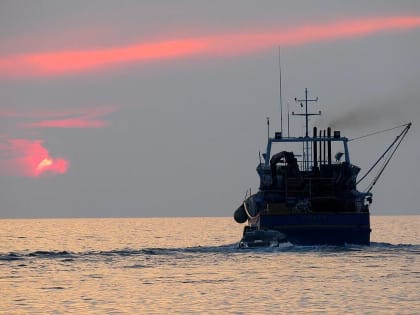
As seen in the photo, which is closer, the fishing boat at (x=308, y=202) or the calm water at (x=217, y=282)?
the calm water at (x=217, y=282)

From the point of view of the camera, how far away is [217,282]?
65125mm

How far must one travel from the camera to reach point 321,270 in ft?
238

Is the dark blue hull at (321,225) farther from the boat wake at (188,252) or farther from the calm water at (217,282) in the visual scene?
the calm water at (217,282)

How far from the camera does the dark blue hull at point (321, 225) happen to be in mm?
92875

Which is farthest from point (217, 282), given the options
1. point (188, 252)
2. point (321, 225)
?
point (188, 252)

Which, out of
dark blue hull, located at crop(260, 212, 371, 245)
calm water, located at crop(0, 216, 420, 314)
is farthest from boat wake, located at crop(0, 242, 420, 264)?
dark blue hull, located at crop(260, 212, 371, 245)

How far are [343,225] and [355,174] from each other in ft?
30.4

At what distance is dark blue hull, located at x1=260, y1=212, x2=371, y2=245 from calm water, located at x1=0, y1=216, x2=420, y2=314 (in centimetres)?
106

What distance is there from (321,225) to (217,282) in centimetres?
2887

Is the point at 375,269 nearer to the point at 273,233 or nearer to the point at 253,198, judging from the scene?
the point at 273,233

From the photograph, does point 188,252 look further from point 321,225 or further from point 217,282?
point 217,282

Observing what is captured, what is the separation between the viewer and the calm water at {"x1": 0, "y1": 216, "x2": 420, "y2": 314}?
53531 millimetres

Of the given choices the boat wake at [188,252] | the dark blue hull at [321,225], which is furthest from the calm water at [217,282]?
the dark blue hull at [321,225]

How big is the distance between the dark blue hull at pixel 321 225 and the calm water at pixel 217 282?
1061 mm
